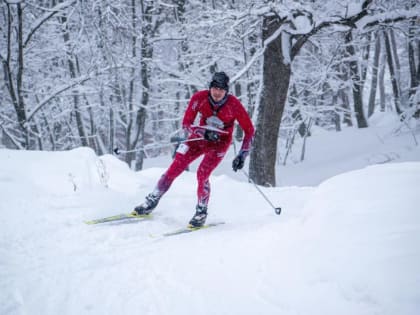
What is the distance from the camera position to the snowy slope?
203 centimetres

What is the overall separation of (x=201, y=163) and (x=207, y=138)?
34cm

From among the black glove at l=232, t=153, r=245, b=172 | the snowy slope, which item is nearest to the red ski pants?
the black glove at l=232, t=153, r=245, b=172

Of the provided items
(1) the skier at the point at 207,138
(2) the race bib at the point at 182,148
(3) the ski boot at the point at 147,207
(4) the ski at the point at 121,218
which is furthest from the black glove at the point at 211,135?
(4) the ski at the point at 121,218

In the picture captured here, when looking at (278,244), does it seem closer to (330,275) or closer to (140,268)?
(330,275)

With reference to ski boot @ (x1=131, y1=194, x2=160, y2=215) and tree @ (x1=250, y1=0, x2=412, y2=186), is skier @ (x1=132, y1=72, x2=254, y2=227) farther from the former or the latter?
tree @ (x1=250, y1=0, x2=412, y2=186)

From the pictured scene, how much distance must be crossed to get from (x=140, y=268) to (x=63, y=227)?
141 cm

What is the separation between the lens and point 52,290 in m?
2.37

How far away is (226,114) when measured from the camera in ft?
13.9

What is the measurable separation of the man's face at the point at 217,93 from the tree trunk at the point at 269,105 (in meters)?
2.63

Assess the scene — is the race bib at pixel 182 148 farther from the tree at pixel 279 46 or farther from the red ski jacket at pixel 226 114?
the tree at pixel 279 46

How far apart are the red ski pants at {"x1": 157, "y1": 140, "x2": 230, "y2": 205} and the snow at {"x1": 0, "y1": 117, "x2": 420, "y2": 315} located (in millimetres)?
457

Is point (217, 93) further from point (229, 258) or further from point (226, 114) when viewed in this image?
point (229, 258)

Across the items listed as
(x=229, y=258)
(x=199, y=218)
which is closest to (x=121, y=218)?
(x=199, y=218)

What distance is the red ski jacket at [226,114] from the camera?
4.24 metres
